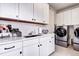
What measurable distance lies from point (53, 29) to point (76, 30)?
0.79 meters

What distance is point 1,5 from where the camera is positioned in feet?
3.71

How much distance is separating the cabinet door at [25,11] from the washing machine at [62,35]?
1413mm

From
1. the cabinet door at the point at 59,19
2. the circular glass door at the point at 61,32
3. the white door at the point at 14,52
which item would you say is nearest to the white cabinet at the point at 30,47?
the white door at the point at 14,52

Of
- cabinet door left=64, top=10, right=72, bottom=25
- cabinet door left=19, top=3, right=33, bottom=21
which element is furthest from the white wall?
cabinet door left=19, top=3, right=33, bottom=21

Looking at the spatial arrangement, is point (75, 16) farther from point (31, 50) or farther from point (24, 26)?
point (31, 50)

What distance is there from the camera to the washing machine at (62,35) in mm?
2716

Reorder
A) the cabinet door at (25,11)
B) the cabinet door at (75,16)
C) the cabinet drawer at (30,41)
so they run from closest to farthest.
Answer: the cabinet drawer at (30,41), the cabinet door at (25,11), the cabinet door at (75,16)

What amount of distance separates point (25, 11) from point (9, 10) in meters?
0.40

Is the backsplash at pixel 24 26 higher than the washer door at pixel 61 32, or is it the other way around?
the backsplash at pixel 24 26

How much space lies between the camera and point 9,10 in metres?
1.25

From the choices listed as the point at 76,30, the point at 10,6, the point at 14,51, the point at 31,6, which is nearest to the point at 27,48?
the point at 14,51

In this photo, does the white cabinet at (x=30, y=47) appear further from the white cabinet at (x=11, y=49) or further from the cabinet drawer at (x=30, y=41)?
the white cabinet at (x=11, y=49)

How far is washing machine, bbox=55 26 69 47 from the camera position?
2716mm

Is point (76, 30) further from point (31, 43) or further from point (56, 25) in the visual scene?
point (31, 43)
